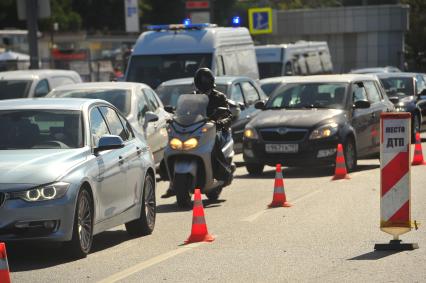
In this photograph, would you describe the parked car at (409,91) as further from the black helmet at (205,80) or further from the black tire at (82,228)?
the black tire at (82,228)

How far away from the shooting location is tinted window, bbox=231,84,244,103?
2281cm

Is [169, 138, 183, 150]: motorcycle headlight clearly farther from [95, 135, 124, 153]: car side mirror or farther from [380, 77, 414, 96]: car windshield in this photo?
[380, 77, 414, 96]: car windshield

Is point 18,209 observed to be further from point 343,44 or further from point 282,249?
point 343,44

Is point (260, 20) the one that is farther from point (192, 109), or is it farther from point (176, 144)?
point (176, 144)

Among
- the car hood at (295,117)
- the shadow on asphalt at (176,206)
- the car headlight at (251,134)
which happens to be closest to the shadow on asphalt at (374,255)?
the shadow on asphalt at (176,206)

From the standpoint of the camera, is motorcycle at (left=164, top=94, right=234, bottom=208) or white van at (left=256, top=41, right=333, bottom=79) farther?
white van at (left=256, top=41, right=333, bottom=79)

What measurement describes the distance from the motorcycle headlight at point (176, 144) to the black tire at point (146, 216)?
2809 mm

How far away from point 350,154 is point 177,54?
8.57 meters

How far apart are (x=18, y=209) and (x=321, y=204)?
591 cm

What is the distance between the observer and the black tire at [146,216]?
12.2 meters

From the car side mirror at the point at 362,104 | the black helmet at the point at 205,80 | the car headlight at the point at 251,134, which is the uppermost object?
the black helmet at the point at 205,80

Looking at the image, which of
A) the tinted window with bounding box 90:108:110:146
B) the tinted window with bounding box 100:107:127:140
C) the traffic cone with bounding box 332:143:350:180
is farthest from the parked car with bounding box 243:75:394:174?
the tinted window with bounding box 90:108:110:146

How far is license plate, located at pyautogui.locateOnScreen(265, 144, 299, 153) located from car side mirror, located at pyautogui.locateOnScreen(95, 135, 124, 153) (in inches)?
344

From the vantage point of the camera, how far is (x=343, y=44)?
65062 millimetres
